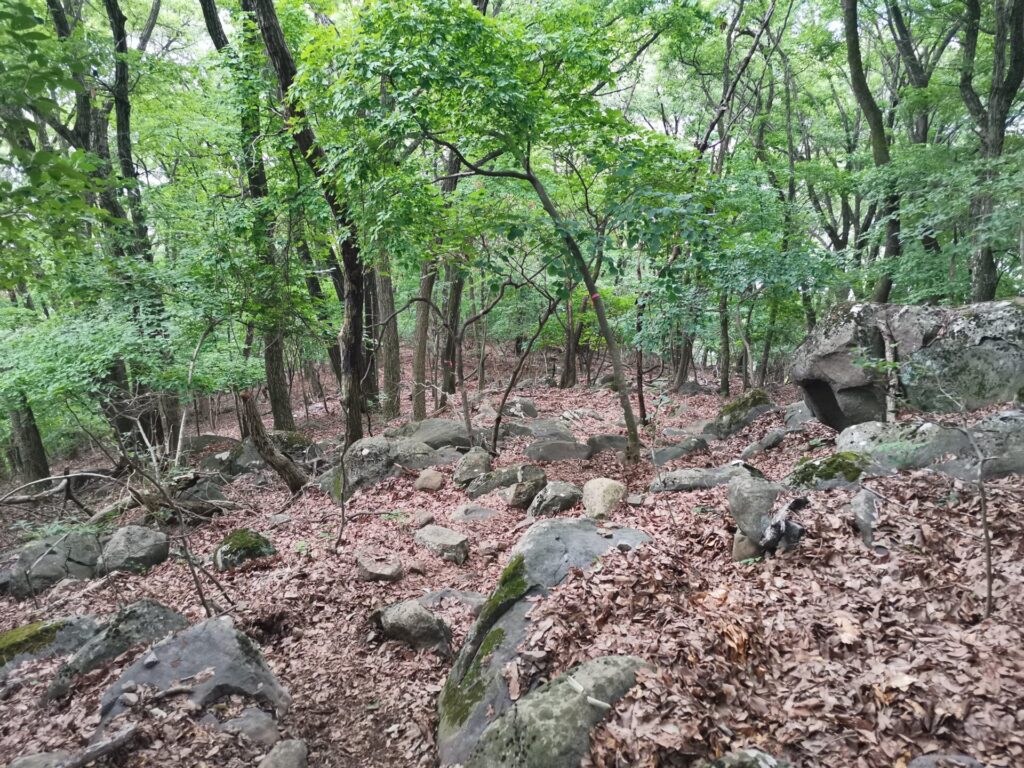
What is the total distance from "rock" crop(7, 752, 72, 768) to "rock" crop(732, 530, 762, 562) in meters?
4.56

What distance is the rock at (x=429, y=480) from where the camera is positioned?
8.66m

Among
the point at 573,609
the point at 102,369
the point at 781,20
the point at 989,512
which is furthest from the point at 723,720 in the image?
the point at 781,20

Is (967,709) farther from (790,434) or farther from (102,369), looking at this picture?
(102,369)

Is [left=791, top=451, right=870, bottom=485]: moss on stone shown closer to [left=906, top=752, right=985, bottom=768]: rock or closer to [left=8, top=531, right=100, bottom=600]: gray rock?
[left=906, top=752, right=985, bottom=768]: rock

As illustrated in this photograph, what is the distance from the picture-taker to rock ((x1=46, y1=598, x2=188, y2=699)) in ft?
13.0

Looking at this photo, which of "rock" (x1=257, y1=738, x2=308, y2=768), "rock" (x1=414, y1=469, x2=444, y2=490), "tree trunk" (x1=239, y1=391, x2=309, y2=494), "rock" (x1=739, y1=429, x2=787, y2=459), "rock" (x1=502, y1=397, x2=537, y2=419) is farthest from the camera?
"rock" (x1=502, y1=397, x2=537, y2=419)

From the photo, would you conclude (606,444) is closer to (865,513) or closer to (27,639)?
(865,513)

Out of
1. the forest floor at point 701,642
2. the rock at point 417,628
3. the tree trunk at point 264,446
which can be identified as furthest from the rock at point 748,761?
the tree trunk at point 264,446

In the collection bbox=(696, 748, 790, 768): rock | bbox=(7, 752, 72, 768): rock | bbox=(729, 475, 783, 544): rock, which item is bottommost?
bbox=(7, 752, 72, 768): rock

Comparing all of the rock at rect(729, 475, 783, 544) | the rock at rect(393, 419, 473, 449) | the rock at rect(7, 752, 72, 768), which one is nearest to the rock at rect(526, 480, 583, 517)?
the rock at rect(729, 475, 783, 544)

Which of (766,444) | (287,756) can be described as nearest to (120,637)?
(287,756)

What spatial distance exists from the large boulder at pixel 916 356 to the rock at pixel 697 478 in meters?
1.77

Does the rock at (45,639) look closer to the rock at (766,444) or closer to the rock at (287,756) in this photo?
the rock at (287,756)

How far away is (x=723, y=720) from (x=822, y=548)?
5.80ft
